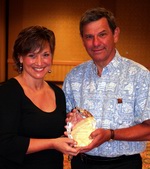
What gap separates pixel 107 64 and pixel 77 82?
26cm

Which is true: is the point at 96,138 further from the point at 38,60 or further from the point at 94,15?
the point at 94,15

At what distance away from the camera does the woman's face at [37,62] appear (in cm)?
172

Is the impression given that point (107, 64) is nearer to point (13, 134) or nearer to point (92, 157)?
point (92, 157)

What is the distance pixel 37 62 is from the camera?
5.65ft

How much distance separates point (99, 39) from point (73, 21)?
6.08 metres

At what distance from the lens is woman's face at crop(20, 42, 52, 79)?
1.72m

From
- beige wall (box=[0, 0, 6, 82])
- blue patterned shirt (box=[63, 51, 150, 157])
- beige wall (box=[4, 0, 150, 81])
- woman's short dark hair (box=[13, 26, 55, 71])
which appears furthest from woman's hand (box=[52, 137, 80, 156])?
beige wall (box=[0, 0, 6, 82])

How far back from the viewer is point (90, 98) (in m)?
1.88

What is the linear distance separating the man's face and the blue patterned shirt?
81mm

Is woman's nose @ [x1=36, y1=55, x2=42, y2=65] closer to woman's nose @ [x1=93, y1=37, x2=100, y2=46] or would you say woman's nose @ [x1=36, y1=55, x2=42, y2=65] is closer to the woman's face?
the woman's face

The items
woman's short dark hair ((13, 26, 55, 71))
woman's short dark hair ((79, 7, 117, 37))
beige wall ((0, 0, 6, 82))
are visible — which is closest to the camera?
woman's short dark hair ((13, 26, 55, 71))

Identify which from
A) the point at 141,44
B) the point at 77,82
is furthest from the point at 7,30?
the point at 77,82

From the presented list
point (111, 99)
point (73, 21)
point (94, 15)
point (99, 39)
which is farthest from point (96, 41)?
point (73, 21)

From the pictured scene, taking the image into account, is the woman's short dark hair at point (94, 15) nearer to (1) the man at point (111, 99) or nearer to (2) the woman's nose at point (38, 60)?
(1) the man at point (111, 99)
